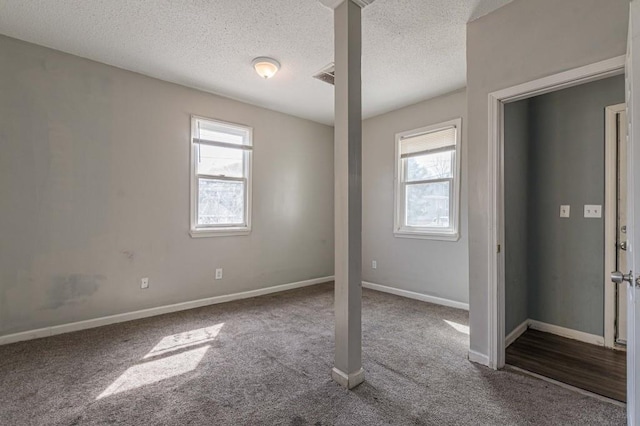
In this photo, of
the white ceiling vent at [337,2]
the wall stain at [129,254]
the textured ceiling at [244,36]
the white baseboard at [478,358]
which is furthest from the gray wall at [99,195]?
the white baseboard at [478,358]

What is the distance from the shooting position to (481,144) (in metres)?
2.40

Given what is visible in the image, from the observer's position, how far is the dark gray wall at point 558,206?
9.06 feet

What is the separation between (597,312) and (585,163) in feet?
4.49

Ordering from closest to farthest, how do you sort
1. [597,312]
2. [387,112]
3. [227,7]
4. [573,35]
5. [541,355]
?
[573,35]
[227,7]
[541,355]
[597,312]
[387,112]

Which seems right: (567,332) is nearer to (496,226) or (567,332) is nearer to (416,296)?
(496,226)

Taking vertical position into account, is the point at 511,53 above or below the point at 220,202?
above

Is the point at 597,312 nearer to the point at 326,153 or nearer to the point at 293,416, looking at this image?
the point at 293,416

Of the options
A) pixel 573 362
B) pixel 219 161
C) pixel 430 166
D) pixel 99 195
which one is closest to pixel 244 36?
pixel 219 161

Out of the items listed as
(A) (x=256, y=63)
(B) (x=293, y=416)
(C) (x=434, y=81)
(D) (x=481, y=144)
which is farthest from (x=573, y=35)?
(B) (x=293, y=416)

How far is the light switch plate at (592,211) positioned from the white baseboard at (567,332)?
3.57 feet

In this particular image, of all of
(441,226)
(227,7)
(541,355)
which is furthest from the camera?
(441,226)

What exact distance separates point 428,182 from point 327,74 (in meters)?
1.95

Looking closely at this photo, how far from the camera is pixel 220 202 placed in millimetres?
4129

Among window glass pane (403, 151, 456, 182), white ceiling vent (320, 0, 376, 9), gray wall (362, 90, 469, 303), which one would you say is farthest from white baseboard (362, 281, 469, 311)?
white ceiling vent (320, 0, 376, 9)
